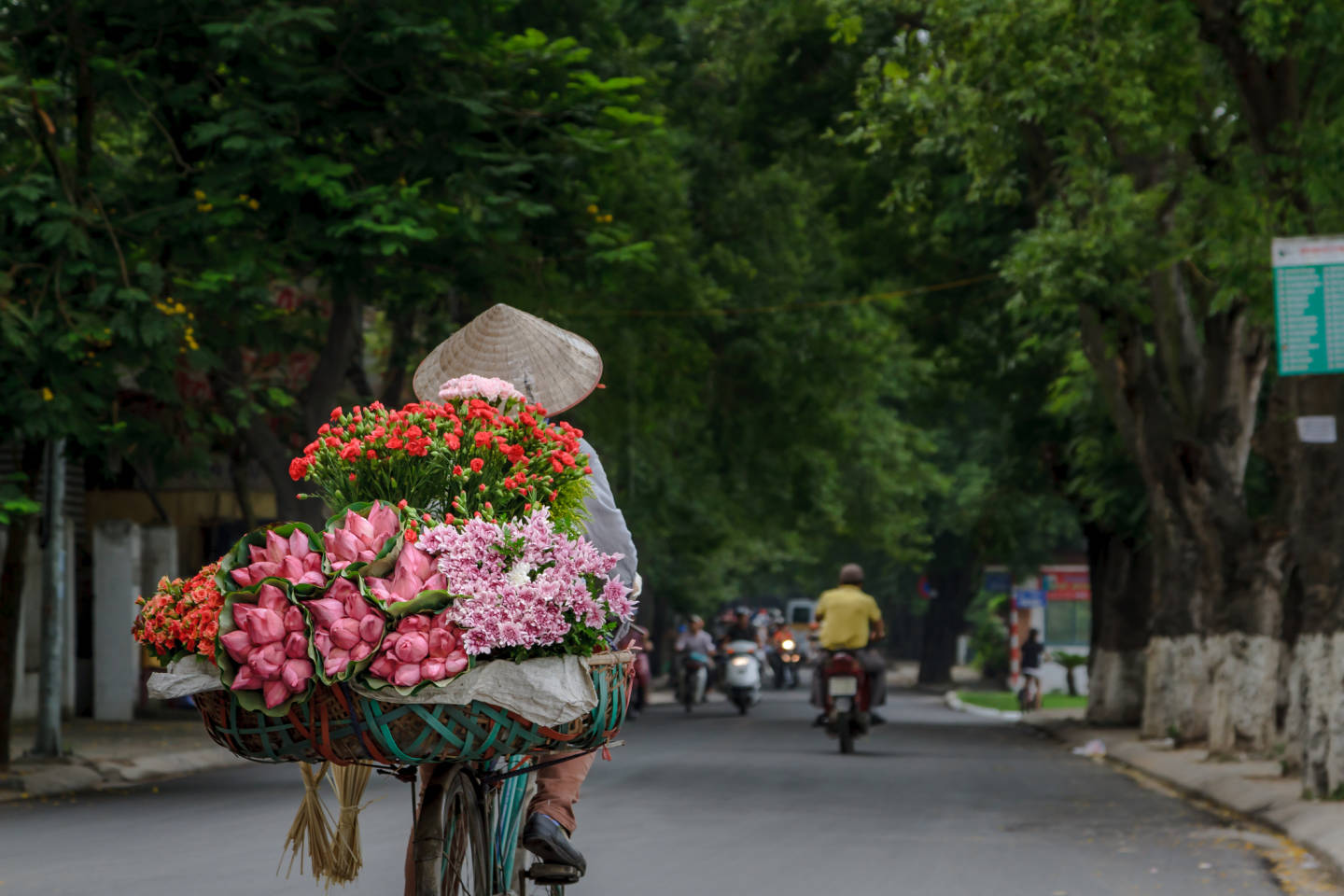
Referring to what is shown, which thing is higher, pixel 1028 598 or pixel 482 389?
pixel 482 389

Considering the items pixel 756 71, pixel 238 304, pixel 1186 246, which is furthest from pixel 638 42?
pixel 238 304

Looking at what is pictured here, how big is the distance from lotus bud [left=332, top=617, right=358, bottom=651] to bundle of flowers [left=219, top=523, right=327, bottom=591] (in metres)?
0.13

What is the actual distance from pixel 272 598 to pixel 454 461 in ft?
1.84

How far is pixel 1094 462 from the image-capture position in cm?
2447

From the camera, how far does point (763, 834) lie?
36.7 ft

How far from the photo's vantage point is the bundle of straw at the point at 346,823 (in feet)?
16.6

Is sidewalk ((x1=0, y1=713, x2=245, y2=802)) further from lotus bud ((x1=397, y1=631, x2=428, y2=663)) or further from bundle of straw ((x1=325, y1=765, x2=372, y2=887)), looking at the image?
lotus bud ((x1=397, y1=631, x2=428, y2=663))

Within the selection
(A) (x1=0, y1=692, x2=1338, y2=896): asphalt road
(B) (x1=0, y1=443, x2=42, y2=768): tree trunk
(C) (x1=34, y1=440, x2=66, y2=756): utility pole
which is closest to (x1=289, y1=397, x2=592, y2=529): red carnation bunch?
(A) (x1=0, y1=692, x2=1338, y2=896): asphalt road

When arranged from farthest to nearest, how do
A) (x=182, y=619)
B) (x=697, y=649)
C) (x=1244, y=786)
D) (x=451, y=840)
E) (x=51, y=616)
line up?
(x=697, y=649)
(x=51, y=616)
(x=1244, y=786)
(x=451, y=840)
(x=182, y=619)

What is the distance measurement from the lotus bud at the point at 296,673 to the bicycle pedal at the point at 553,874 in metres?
1.33

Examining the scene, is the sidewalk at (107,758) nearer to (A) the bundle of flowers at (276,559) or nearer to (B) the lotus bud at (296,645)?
(A) the bundle of flowers at (276,559)

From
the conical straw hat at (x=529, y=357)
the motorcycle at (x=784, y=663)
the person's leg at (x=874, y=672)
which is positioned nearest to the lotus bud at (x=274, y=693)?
the conical straw hat at (x=529, y=357)

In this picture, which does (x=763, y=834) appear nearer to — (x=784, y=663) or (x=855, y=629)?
(x=855, y=629)

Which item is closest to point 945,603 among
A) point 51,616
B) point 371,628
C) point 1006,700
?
point 1006,700
